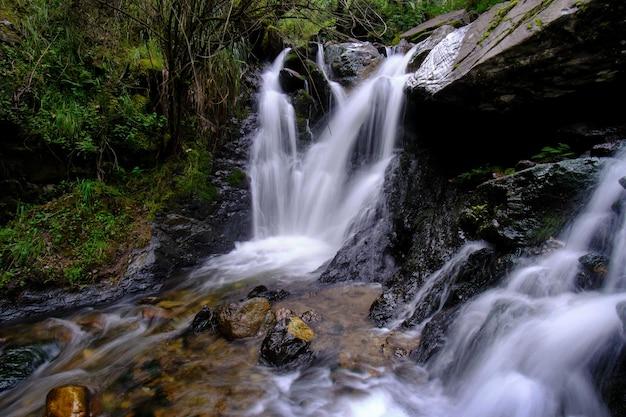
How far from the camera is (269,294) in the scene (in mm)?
3895

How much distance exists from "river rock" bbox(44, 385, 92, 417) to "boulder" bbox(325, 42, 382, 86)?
6624 millimetres

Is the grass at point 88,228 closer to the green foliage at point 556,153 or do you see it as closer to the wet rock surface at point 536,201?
the wet rock surface at point 536,201

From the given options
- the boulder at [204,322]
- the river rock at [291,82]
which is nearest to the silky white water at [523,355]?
the boulder at [204,322]

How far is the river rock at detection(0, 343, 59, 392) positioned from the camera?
2859 millimetres

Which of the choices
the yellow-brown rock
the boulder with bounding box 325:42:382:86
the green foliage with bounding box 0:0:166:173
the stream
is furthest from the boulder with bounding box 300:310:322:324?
the boulder with bounding box 325:42:382:86

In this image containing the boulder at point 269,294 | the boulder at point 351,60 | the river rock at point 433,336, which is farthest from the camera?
the boulder at point 351,60

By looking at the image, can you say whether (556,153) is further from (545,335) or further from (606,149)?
(545,335)

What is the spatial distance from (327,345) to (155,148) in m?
3.89

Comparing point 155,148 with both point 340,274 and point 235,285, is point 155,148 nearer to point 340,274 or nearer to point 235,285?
point 235,285

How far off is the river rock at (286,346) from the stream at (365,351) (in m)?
0.08

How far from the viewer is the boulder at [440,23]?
7236 millimetres

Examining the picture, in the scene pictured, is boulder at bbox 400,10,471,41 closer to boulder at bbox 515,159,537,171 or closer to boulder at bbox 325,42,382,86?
boulder at bbox 325,42,382,86

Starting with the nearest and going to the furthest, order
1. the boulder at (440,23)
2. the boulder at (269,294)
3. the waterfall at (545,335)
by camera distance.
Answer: the waterfall at (545,335)
the boulder at (269,294)
the boulder at (440,23)

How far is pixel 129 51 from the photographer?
5297 millimetres
